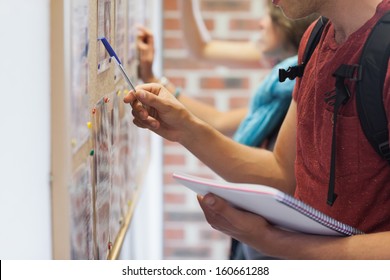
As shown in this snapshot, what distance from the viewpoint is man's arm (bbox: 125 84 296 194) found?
1330 mm

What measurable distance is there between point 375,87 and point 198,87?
6.83 ft

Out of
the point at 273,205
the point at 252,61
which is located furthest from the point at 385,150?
the point at 252,61

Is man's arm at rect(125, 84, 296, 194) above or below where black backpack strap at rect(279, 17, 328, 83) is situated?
below

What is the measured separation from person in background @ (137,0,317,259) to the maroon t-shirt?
554 mm

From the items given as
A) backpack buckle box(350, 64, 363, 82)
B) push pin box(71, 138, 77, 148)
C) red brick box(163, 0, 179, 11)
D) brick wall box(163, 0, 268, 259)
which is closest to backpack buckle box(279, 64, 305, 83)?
backpack buckle box(350, 64, 363, 82)

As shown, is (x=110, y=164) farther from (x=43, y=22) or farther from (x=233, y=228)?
(x=43, y=22)

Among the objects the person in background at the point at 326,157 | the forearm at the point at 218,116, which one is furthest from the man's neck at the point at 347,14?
the forearm at the point at 218,116

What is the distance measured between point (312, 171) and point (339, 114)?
0.14m

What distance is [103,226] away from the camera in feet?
4.21

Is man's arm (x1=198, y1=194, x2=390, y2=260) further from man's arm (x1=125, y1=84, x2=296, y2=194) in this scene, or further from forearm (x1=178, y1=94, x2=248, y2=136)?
forearm (x1=178, y1=94, x2=248, y2=136)
